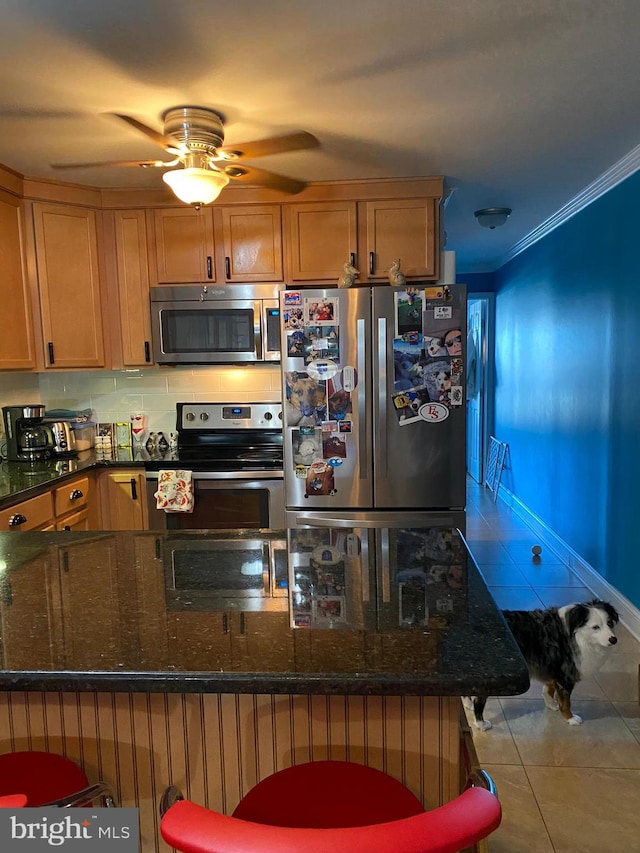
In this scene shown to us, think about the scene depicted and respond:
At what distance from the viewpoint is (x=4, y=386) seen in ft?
11.5

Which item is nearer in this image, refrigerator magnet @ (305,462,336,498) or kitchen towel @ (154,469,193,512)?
refrigerator magnet @ (305,462,336,498)

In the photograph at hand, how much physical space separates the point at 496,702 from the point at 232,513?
153 cm

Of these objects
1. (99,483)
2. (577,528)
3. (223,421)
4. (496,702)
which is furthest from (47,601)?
(577,528)

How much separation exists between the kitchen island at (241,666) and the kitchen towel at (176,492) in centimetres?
181

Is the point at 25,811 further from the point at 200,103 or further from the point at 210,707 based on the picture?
the point at 200,103

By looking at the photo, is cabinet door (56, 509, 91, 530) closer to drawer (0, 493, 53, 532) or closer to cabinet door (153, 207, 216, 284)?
drawer (0, 493, 53, 532)

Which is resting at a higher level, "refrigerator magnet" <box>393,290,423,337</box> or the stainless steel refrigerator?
"refrigerator magnet" <box>393,290,423,337</box>

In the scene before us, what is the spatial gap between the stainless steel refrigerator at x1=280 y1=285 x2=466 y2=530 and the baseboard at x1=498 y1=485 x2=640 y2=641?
3.36 feet

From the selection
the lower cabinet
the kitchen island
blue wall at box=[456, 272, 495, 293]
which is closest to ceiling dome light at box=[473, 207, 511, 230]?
blue wall at box=[456, 272, 495, 293]

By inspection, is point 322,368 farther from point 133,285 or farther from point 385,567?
point 385,567

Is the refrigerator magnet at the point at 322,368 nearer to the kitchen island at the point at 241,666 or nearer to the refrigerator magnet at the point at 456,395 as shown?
the refrigerator magnet at the point at 456,395

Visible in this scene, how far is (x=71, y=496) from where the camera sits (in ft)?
9.98

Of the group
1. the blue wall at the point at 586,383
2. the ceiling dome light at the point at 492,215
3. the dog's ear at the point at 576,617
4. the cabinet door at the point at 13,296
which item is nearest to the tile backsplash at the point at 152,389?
the cabinet door at the point at 13,296

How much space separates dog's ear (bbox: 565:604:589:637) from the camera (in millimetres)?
2342
